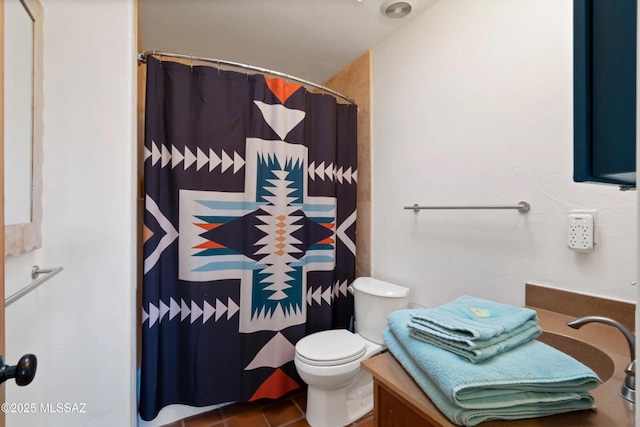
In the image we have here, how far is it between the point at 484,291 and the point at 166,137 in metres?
1.83

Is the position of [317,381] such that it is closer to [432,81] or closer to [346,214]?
[346,214]

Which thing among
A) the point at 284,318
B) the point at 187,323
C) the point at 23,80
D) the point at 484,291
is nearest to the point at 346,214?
the point at 284,318

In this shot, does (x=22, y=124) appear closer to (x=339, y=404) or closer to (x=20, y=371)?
(x=20, y=371)

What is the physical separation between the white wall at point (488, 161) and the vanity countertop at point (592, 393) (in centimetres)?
22

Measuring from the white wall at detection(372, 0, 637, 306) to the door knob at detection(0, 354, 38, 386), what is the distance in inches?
61.4

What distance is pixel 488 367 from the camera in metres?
0.56

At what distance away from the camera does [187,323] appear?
1454 mm

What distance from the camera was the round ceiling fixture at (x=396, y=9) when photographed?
150cm

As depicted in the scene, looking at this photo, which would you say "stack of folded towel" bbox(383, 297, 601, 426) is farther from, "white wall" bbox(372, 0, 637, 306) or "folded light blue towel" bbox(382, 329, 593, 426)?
"white wall" bbox(372, 0, 637, 306)

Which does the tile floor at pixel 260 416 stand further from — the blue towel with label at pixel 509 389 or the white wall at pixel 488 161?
the blue towel with label at pixel 509 389

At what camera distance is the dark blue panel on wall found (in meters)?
0.41

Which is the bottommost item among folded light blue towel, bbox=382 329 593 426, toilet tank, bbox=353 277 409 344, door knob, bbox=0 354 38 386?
toilet tank, bbox=353 277 409 344

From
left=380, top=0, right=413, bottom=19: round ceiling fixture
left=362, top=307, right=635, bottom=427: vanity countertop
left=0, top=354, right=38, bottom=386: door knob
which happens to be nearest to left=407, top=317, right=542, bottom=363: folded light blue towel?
left=362, top=307, right=635, bottom=427: vanity countertop

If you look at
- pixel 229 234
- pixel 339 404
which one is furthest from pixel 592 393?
pixel 229 234
